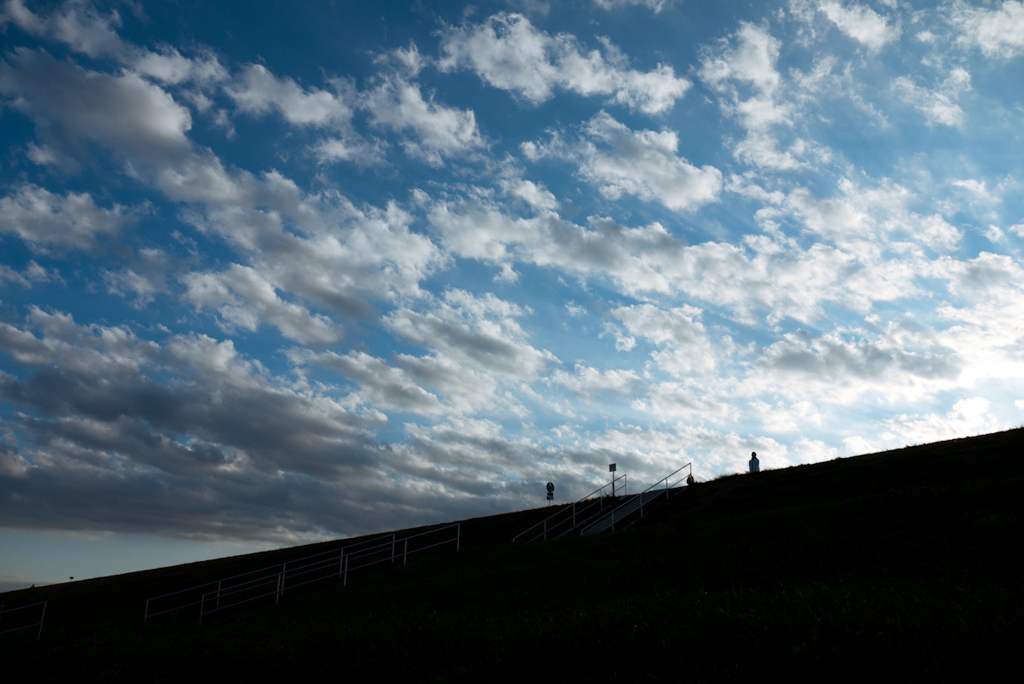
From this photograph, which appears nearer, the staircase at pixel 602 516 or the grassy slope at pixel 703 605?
the grassy slope at pixel 703 605

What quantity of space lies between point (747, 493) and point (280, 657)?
2013 centimetres

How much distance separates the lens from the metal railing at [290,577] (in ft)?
63.5

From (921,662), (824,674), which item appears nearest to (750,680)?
(824,674)

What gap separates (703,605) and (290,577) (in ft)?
A: 66.8

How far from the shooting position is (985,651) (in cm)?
413

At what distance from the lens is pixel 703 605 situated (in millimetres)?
A: 6125

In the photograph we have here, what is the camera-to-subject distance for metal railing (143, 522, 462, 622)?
762 inches

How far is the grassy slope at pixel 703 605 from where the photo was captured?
4672mm

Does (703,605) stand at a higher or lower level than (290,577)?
higher

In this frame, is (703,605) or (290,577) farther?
(290,577)

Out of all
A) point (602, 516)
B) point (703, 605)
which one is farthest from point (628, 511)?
point (703, 605)

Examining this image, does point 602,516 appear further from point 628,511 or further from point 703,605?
point 703,605

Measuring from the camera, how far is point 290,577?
74.4ft

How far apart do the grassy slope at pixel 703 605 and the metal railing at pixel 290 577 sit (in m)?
1.39
